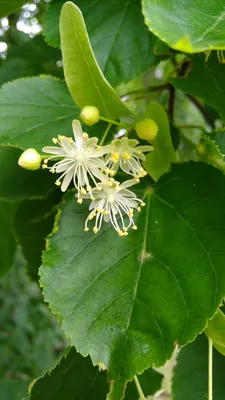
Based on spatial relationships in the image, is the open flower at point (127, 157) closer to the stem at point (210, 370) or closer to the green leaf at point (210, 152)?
the green leaf at point (210, 152)

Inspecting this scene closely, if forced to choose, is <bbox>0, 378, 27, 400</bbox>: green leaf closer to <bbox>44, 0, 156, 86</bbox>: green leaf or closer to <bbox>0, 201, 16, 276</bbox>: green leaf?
<bbox>0, 201, 16, 276</bbox>: green leaf

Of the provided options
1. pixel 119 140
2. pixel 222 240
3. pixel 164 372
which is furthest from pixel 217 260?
pixel 164 372

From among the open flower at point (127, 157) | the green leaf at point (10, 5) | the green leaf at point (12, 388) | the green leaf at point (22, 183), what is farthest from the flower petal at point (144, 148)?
the green leaf at point (12, 388)

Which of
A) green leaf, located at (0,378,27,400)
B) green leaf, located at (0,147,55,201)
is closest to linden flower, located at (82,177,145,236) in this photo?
green leaf, located at (0,147,55,201)

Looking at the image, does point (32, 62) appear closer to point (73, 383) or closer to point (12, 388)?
point (73, 383)

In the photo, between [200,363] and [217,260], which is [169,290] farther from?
[200,363]

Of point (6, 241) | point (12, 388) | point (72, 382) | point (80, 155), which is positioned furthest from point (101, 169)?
point (12, 388)
